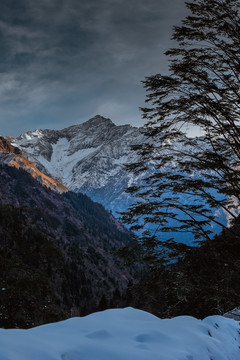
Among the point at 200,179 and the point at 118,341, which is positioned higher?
the point at 200,179

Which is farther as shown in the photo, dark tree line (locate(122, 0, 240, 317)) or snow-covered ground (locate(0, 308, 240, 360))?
dark tree line (locate(122, 0, 240, 317))

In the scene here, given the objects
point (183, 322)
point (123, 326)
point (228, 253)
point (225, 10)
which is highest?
point (225, 10)

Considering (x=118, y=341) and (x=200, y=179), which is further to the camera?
(x=200, y=179)

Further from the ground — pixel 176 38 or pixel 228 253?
pixel 176 38

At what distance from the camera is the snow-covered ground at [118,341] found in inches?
112

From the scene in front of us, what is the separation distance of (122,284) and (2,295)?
12776 cm

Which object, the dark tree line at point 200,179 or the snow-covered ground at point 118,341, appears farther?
the dark tree line at point 200,179

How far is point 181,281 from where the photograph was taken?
6.19m

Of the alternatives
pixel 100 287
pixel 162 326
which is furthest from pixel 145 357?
pixel 100 287

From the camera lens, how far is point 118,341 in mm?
3562

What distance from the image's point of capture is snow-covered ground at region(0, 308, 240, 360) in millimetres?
2850

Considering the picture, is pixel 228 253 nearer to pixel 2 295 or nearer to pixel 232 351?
pixel 232 351

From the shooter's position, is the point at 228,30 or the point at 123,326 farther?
the point at 228,30

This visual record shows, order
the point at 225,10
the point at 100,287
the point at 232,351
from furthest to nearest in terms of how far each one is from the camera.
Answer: the point at 100,287 → the point at 225,10 → the point at 232,351
